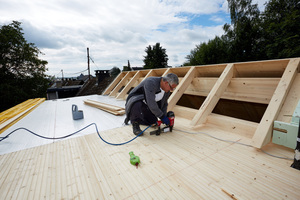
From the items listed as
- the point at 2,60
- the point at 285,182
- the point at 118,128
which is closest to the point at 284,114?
the point at 285,182

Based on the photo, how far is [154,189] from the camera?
3.45ft

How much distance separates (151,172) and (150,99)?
851 millimetres

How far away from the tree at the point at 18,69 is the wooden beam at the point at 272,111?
1422 cm

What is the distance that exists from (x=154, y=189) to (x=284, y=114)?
1.68m

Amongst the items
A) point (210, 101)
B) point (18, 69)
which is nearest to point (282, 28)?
point (210, 101)

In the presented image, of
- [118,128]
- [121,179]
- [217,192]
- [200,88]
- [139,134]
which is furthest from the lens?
[200,88]

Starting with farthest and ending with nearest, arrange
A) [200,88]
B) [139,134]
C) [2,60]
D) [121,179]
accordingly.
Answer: [2,60] < [200,88] < [139,134] < [121,179]

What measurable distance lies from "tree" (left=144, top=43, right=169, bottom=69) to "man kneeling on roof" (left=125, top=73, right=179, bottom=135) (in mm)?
26662

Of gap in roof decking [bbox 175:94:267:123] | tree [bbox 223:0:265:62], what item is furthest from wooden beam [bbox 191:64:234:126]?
tree [bbox 223:0:265:62]

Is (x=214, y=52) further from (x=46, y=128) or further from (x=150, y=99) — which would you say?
(x=46, y=128)

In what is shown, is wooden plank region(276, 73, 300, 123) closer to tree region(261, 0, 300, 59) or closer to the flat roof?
the flat roof

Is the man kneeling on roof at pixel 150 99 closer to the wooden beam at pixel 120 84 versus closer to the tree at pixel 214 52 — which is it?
the wooden beam at pixel 120 84

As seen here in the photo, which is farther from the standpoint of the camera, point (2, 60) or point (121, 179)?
point (2, 60)

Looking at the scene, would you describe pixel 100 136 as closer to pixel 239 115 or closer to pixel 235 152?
pixel 235 152
